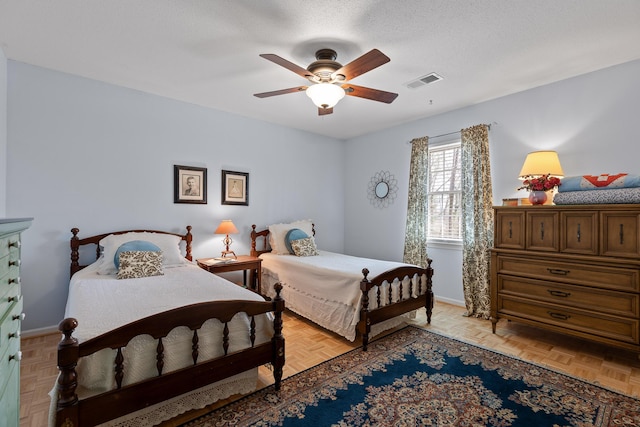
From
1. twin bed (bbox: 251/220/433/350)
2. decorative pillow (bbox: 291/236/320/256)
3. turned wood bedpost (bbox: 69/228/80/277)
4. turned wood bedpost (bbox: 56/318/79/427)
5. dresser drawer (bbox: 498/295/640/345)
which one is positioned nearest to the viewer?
turned wood bedpost (bbox: 56/318/79/427)

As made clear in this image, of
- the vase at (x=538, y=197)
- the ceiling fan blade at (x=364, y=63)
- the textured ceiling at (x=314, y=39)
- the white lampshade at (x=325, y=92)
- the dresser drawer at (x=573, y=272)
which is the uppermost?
the textured ceiling at (x=314, y=39)

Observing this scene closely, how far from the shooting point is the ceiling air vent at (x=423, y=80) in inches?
125

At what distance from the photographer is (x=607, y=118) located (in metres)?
3.05

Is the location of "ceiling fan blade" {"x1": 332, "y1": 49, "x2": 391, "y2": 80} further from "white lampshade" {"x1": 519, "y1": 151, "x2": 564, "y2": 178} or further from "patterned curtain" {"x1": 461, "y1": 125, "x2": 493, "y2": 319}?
"patterned curtain" {"x1": 461, "y1": 125, "x2": 493, "y2": 319}

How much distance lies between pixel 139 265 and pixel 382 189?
3723mm

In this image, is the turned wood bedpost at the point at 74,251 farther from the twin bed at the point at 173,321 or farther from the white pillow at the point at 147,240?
the white pillow at the point at 147,240

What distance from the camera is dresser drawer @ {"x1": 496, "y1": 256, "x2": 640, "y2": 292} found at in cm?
254

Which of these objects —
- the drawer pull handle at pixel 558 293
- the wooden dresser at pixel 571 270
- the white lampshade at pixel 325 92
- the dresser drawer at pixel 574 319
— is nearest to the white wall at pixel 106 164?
the white lampshade at pixel 325 92

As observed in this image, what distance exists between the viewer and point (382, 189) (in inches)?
205

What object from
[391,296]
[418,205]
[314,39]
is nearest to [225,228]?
[391,296]

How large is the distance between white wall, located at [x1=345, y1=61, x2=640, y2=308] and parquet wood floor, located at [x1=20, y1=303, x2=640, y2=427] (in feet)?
3.08

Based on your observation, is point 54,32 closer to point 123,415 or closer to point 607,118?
point 123,415

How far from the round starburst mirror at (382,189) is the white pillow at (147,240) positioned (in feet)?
10.5

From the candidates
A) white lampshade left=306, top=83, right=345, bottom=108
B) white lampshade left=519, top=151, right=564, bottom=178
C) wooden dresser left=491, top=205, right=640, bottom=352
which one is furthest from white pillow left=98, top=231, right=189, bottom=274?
white lampshade left=519, top=151, right=564, bottom=178
